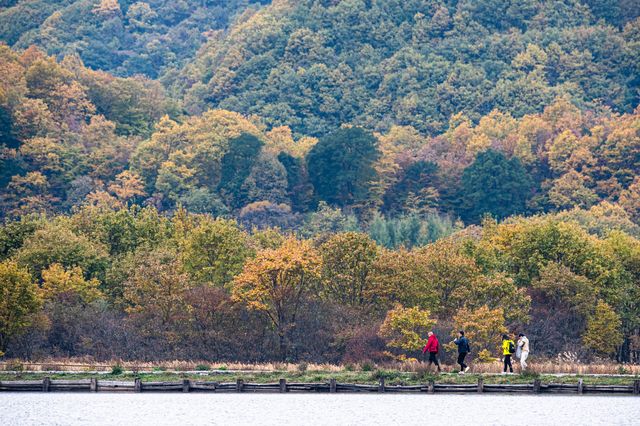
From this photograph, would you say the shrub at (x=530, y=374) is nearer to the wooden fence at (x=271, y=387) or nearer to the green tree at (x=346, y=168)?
the wooden fence at (x=271, y=387)

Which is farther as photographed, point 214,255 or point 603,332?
point 214,255

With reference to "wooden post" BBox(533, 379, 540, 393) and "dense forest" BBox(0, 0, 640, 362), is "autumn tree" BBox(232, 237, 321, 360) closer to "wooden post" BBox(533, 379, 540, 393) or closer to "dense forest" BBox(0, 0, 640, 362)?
"dense forest" BBox(0, 0, 640, 362)

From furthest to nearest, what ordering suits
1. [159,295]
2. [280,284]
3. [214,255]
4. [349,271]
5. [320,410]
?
[214,255], [349,271], [280,284], [159,295], [320,410]

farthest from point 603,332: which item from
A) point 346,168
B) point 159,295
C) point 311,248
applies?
point 346,168

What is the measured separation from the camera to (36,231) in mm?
104375

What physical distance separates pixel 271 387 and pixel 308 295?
27460 millimetres

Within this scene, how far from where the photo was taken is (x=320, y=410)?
205 ft

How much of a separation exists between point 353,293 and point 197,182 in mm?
80805

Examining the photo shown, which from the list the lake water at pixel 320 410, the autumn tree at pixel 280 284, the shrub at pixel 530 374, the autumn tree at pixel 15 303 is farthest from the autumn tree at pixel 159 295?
the shrub at pixel 530 374

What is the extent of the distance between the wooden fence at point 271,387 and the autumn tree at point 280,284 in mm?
22984

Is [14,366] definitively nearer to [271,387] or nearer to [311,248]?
[271,387]

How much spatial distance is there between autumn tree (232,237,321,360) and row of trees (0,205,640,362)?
10cm

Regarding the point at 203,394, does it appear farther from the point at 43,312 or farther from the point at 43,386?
the point at 43,312

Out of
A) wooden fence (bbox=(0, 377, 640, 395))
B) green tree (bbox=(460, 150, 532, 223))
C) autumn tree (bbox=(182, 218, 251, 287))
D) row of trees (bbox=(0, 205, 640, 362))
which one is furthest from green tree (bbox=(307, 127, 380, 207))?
wooden fence (bbox=(0, 377, 640, 395))
